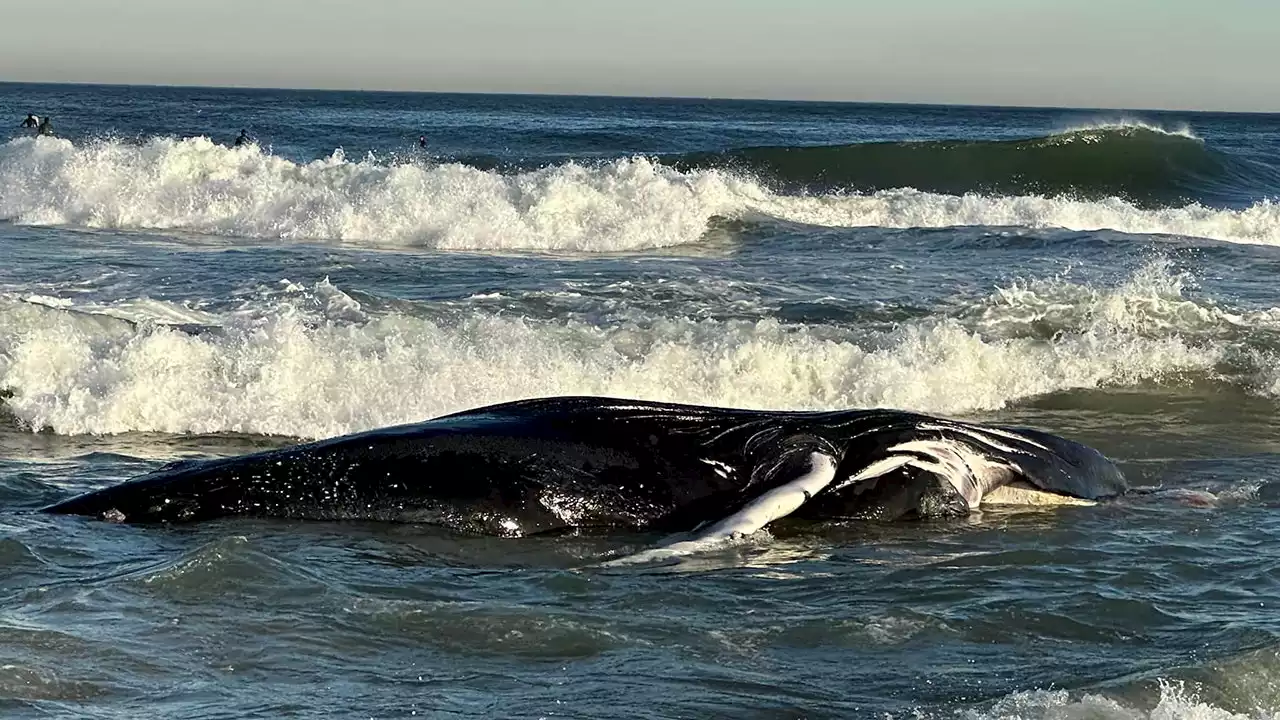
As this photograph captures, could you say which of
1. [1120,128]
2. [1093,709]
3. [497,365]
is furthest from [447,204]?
[1120,128]

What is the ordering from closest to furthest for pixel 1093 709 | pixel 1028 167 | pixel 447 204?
pixel 1093 709, pixel 447 204, pixel 1028 167

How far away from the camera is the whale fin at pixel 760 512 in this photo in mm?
7344

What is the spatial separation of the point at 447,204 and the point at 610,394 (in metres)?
15.1

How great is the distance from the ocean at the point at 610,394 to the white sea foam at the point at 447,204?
4.1 inches

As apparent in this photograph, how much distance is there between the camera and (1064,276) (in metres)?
20.2

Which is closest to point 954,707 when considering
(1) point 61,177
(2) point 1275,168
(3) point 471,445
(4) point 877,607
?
(4) point 877,607

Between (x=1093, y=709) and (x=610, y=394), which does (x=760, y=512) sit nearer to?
(x=1093, y=709)

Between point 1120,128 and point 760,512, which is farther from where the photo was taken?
point 1120,128

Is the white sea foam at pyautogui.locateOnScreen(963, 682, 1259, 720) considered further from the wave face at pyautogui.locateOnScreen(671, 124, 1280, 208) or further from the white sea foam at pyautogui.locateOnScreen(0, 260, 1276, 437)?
the wave face at pyautogui.locateOnScreen(671, 124, 1280, 208)

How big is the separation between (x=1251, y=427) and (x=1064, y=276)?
8.24 metres

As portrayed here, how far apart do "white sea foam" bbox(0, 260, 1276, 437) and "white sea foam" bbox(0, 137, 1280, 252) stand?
37.1ft

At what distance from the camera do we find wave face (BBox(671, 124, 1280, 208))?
40625 millimetres

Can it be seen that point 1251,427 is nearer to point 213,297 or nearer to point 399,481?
point 399,481

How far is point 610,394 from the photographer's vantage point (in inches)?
508
